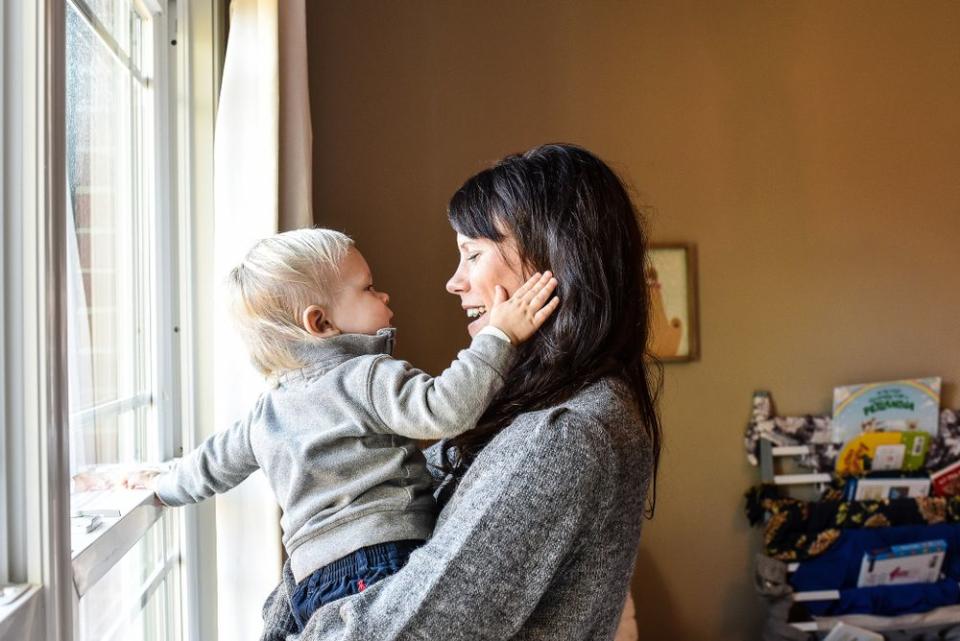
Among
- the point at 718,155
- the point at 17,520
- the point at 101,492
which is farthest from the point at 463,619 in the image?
the point at 718,155

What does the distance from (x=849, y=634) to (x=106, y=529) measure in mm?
2533

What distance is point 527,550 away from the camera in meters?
0.84

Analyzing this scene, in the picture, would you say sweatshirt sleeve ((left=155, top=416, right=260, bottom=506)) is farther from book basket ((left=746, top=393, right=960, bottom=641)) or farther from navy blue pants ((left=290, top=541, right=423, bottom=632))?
book basket ((left=746, top=393, right=960, bottom=641))

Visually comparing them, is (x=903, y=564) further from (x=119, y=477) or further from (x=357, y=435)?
(x=119, y=477)

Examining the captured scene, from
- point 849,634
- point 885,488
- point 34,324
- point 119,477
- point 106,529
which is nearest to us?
point 34,324

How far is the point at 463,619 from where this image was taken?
83 centimetres

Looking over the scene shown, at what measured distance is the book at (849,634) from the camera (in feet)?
9.29

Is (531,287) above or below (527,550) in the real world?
above

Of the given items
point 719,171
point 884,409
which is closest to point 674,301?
point 719,171

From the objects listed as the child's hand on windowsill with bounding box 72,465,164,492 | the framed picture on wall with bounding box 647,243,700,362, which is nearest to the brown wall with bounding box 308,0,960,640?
the framed picture on wall with bounding box 647,243,700,362

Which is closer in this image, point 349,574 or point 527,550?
point 527,550

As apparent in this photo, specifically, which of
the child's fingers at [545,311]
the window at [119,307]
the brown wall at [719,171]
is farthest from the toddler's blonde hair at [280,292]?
the brown wall at [719,171]

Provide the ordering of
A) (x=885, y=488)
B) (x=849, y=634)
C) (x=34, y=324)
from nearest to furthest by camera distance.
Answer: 1. (x=34, y=324)
2. (x=849, y=634)
3. (x=885, y=488)

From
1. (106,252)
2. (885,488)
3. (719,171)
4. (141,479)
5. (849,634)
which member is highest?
(719,171)
